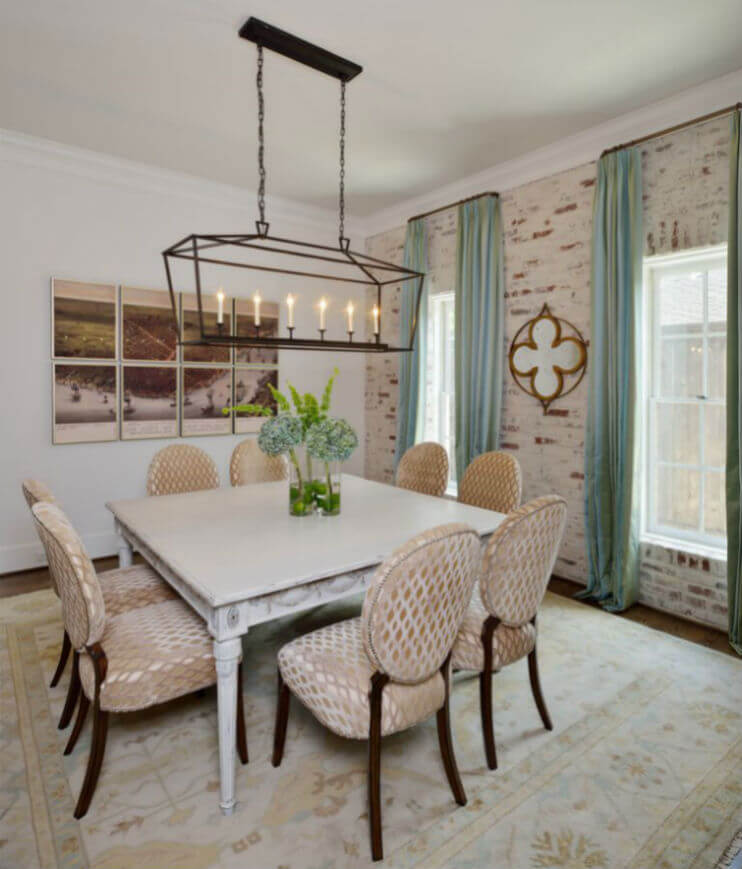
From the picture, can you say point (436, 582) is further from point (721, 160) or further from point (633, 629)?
point (721, 160)

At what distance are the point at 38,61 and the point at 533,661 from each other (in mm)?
3677

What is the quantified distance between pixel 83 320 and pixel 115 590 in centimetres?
242

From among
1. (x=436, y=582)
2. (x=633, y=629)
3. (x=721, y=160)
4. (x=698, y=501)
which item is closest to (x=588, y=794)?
(x=436, y=582)

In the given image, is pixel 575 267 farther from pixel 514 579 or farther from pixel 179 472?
pixel 179 472

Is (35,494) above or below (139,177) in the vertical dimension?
below

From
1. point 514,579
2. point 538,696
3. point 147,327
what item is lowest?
point 538,696

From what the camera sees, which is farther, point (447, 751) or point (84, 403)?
point (84, 403)

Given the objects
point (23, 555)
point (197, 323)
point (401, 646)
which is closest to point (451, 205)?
point (197, 323)

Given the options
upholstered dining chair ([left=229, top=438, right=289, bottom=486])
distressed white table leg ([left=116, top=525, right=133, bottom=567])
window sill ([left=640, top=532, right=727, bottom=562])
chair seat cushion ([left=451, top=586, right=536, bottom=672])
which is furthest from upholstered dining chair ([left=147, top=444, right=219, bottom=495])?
window sill ([left=640, top=532, right=727, bottom=562])

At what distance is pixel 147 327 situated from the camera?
4.24 meters

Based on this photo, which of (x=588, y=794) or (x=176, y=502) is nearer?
(x=588, y=794)

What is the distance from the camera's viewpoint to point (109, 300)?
4070mm

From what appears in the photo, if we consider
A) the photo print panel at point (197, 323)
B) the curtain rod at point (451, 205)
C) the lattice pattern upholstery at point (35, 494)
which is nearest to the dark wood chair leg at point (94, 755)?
the lattice pattern upholstery at point (35, 494)

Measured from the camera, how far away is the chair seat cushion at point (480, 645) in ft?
6.46
